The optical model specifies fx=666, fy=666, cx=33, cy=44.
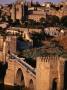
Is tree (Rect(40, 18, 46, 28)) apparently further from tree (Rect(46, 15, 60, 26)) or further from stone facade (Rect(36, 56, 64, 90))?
stone facade (Rect(36, 56, 64, 90))

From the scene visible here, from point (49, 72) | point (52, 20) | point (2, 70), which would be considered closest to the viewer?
point (49, 72)

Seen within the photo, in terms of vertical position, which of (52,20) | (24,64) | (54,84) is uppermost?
(54,84)

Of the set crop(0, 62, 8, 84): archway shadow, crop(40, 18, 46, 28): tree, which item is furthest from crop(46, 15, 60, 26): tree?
crop(0, 62, 8, 84): archway shadow

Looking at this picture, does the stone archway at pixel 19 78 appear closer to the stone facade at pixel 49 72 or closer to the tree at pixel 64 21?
the stone facade at pixel 49 72

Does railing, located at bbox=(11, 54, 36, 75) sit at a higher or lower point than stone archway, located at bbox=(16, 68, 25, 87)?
higher

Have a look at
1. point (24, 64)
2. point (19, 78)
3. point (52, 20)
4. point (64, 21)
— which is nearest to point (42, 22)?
point (52, 20)

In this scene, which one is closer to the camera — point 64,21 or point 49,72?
point 49,72

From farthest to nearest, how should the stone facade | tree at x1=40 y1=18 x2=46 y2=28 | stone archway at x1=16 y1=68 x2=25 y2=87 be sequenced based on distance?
tree at x1=40 y1=18 x2=46 y2=28 < stone archway at x1=16 y1=68 x2=25 y2=87 < the stone facade

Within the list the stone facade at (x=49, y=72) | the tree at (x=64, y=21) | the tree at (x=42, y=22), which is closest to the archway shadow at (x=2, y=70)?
the stone facade at (x=49, y=72)

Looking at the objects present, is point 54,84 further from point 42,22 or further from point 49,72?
point 42,22

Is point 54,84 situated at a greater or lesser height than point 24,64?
greater

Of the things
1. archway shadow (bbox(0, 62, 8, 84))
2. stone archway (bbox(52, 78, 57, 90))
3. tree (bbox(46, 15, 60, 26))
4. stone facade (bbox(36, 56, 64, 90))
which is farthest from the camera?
tree (bbox(46, 15, 60, 26))
